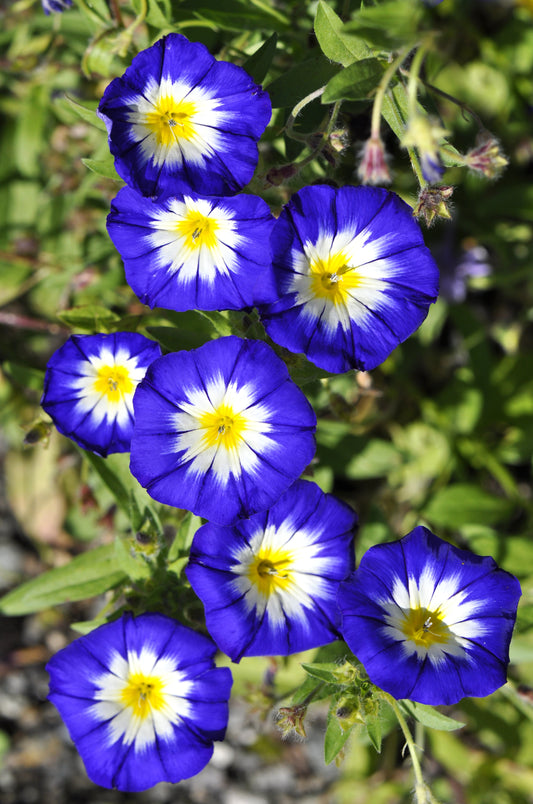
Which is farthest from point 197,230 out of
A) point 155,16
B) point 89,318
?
point 155,16

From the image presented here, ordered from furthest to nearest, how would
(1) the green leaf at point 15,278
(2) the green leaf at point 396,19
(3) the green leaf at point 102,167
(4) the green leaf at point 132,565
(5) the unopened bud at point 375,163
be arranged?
(1) the green leaf at point 15,278 < (4) the green leaf at point 132,565 < (3) the green leaf at point 102,167 < (5) the unopened bud at point 375,163 < (2) the green leaf at point 396,19

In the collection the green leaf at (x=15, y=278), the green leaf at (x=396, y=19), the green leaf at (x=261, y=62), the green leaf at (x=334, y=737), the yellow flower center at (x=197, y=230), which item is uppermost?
the green leaf at (x=15, y=278)

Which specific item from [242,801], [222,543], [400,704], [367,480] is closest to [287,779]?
[242,801]

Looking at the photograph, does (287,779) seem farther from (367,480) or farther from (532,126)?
(532,126)

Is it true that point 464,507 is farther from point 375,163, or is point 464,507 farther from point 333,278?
point 375,163

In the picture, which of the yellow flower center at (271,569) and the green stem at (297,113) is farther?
the yellow flower center at (271,569)

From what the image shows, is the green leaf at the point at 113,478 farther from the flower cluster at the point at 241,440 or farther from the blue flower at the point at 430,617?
the blue flower at the point at 430,617

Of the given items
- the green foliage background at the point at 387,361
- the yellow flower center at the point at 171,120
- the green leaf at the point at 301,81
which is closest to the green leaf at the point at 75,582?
the green foliage background at the point at 387,361
